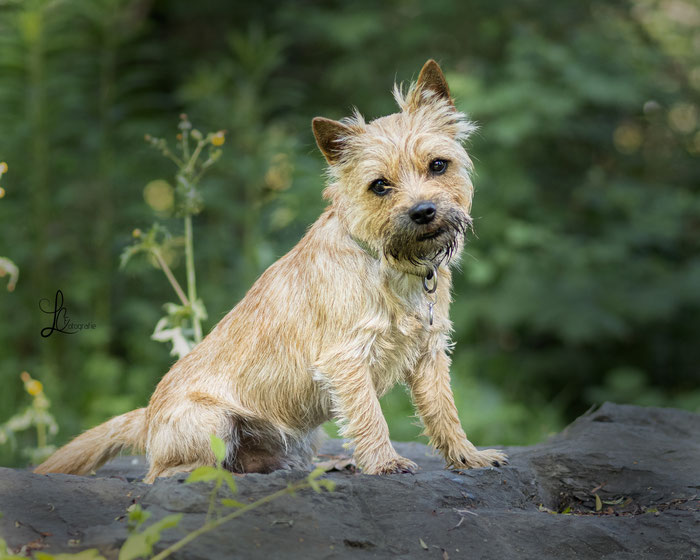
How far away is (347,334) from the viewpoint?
4.06 meters

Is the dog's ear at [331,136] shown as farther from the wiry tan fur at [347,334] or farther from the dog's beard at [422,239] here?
the dog's beard at [422,239]

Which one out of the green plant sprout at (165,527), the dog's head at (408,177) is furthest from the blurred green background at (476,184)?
the green plant sprout at (165,527)

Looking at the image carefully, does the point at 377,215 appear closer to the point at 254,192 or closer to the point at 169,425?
the point at 169,425

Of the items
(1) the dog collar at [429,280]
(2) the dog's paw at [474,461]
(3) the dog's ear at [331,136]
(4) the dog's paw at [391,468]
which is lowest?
(2) the dog's paw at [474,461]

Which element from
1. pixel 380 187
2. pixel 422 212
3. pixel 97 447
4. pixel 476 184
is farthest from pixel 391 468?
pixel 476 184

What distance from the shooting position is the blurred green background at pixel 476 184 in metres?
9.03

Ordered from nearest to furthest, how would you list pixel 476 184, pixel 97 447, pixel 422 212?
pixel 422 212, pixel 97 447, pixel 476 184

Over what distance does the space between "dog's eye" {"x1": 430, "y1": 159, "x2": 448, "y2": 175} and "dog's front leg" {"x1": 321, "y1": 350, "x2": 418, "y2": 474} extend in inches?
39.7

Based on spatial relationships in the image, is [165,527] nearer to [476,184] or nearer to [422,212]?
[422,212]

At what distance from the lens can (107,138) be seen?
960 cm

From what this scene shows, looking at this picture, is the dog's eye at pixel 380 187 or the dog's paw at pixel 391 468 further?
the dog's eye at pixel 380 187

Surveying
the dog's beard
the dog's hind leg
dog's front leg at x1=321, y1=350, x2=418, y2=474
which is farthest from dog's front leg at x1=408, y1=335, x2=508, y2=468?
the dog's hind leg

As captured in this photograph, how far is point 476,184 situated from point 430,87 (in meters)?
5.98

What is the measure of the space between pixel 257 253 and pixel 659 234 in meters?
5.18
